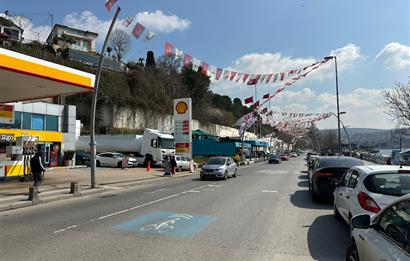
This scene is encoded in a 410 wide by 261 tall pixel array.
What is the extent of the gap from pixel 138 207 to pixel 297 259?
695 cm

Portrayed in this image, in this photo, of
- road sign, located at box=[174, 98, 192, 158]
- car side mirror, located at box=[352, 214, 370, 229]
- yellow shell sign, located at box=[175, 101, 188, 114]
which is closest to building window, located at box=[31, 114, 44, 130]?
road sign, located at box=[174, 98, 192, 158]

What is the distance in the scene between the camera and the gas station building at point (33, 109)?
1675 centimetres

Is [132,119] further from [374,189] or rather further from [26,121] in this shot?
[374,189]

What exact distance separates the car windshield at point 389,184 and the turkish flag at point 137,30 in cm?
1290

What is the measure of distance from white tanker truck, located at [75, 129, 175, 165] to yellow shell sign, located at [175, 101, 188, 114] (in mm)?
4646

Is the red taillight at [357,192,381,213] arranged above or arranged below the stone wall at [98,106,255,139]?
below

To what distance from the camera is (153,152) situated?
132ft

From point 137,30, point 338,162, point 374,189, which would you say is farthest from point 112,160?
point 374,189

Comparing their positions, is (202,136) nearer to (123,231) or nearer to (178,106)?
(178,106)

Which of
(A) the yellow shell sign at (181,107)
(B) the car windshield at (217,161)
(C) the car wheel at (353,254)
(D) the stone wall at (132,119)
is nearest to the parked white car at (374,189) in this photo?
(C) the car wheel at (353,254)

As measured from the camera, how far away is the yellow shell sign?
116 ft

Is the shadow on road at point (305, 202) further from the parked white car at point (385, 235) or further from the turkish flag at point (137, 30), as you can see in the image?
the turkish flag at point (137, 30)

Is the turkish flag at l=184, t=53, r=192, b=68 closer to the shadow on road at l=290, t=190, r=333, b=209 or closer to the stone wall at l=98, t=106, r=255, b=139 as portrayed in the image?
the shadow on road at l=290, t=190, r=333, b=209

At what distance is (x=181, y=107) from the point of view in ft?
116
